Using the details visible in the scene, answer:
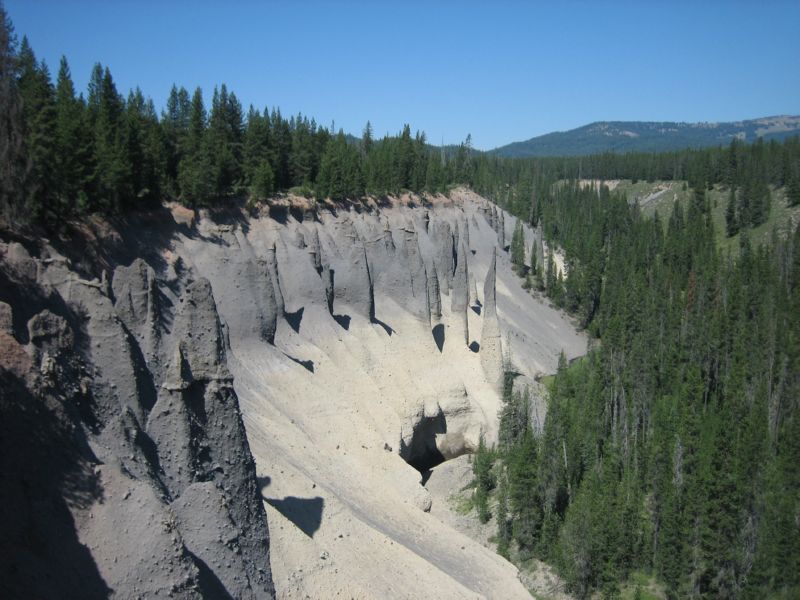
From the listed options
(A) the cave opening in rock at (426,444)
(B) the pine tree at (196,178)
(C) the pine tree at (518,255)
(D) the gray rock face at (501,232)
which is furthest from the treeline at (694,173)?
(A) the cave opening in rock at (426,444)

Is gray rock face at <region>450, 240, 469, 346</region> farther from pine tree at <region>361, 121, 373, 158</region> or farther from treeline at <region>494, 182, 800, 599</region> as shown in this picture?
pine tree at <region>361, 121, 373, 158</region>

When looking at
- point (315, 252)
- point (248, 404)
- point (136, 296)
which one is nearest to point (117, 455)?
point (136, 296)

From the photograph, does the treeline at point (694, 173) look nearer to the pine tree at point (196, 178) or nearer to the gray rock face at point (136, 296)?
the pine tree at point (196, 178)

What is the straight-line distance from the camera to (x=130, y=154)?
38.9 metres

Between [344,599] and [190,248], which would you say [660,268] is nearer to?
[190,248]

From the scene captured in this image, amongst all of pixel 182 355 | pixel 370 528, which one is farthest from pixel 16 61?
pixel 370 528

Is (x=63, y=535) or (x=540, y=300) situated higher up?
(x=63, y=535)

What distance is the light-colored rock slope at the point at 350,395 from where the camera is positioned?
65.6ft

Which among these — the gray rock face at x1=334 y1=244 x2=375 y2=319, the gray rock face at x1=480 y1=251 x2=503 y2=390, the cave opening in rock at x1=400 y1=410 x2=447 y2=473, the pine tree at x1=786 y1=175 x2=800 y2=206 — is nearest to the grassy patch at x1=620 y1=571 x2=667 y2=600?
the cave opening in rock at x1=400 y1=410 x2=447 y2=473

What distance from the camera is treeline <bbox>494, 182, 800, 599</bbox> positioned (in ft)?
88.9

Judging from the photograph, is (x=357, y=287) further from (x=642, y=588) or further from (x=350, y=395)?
(x=642, y=588)

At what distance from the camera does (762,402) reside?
130 ft

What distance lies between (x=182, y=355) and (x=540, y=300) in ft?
223

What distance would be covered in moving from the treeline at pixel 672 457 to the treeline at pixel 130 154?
23.4m
